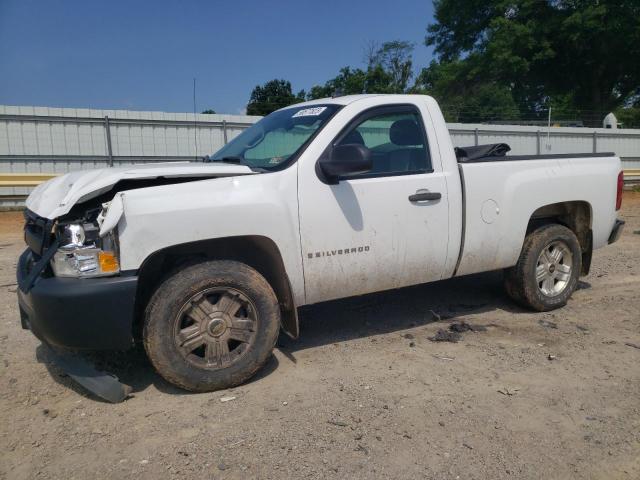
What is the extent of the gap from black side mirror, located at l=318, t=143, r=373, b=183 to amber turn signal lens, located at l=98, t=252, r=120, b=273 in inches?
58.5

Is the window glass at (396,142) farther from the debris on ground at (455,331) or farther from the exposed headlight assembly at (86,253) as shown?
the exposed headlight assembly at (86,253)

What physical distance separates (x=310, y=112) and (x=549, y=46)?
29799 millimetres

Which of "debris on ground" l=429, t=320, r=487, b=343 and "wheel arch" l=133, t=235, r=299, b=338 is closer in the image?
"wheel arch" l=133, t=235, r=299, b=338

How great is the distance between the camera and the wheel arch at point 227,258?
3541 millimetres

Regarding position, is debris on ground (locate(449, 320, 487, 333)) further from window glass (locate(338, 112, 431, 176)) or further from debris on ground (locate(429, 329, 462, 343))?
window glass (locate(338, 112, 431, 176))

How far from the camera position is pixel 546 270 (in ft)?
17.0

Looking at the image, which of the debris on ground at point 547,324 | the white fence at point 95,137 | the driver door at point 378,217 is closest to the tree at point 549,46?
the white fence at point 95,137

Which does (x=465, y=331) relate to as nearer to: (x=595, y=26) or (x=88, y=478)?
(x=88, y=478)

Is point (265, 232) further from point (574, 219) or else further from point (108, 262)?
point (574, 219)

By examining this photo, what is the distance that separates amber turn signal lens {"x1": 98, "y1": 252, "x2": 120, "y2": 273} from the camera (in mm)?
3203

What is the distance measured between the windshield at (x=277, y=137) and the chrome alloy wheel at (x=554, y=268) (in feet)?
8.35

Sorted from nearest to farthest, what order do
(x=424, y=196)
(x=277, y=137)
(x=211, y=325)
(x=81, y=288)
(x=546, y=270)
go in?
1. (x=81, y=288)
2. (x=211, y=325)
3. (x=424, y=196)
4. (x=277, y=137)
5. (x=546, y=270)

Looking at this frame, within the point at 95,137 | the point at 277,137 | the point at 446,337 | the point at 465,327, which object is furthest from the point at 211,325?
the point at 95,137

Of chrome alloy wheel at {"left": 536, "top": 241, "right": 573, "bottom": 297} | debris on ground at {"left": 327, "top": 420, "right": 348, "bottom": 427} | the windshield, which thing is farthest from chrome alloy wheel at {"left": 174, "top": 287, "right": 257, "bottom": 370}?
chrome alloy wheel at {"left": 536, "top": 241, "right": 573, "bottom": 297}
